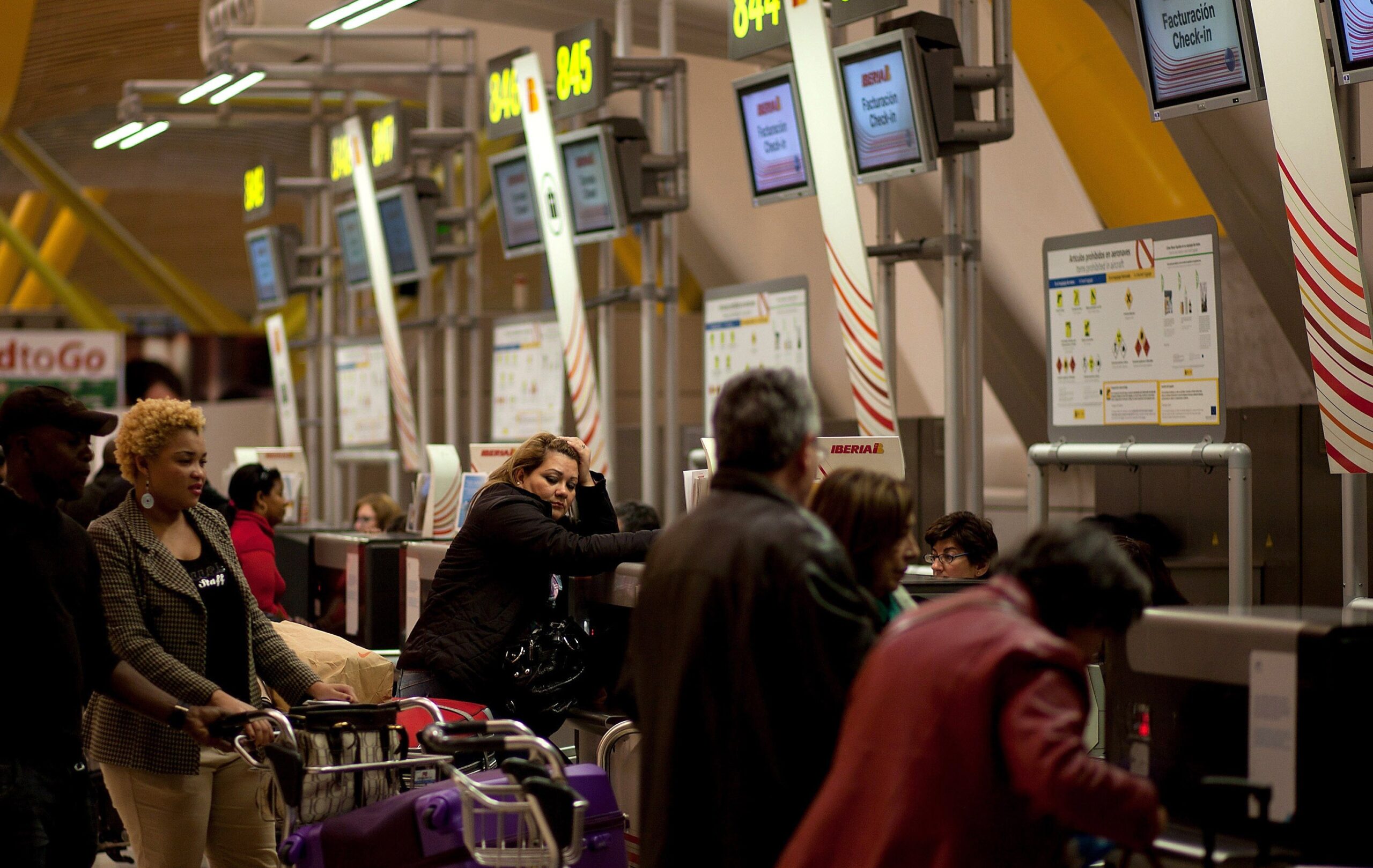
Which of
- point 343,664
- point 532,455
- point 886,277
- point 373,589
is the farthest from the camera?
point 886,277

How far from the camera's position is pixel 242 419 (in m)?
21.6

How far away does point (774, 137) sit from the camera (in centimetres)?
795

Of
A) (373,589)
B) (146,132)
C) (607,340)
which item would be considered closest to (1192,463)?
(373,589)

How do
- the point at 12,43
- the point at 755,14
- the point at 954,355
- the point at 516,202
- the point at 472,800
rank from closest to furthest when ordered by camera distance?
the point at 472,800, the point at 954,355, the point at 755,14, the point at 516,202, the point at 12,43

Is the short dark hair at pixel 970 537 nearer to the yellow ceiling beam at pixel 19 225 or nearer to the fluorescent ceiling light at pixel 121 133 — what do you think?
the fluorescent ceiling light at pixel 121 133

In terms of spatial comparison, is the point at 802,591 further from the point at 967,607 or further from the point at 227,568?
the point at 227,568

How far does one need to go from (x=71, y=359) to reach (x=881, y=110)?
1474 cm

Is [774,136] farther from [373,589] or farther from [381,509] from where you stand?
[381,509]

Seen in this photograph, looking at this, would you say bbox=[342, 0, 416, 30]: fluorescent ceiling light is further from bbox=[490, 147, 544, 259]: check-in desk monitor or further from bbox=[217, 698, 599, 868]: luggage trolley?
bbox=[217, 698, 599, 868]: luggage trolley

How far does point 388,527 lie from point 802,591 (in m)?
6.95

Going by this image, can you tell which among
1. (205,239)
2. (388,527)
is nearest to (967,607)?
(388,527)

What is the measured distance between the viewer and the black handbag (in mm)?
4859

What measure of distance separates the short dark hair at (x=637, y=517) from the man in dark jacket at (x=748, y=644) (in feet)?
13.1

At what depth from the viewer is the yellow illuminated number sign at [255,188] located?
1664cm
